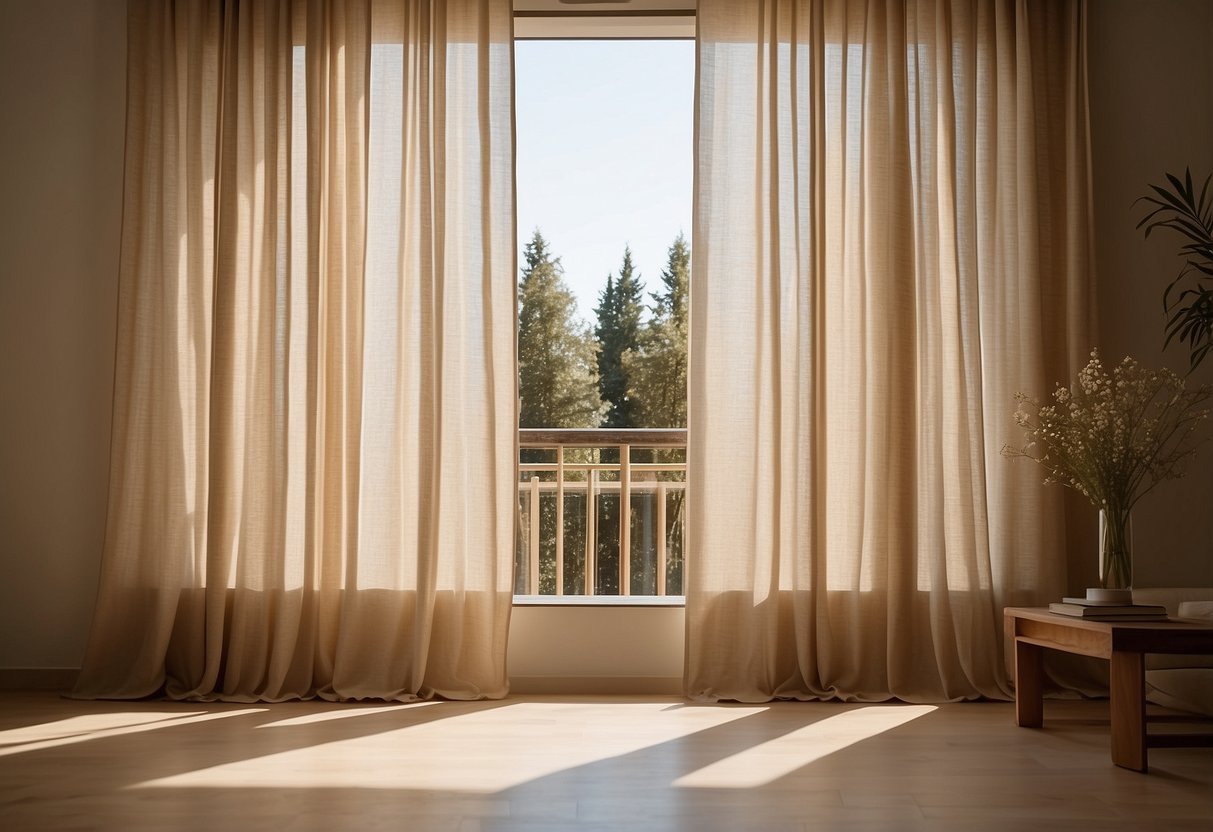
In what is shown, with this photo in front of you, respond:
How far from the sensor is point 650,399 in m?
4.90

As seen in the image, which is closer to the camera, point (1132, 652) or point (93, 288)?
point (1132, 652)

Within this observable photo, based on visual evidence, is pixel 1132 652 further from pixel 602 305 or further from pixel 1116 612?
pixel 602 305

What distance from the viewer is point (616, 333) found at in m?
4.91

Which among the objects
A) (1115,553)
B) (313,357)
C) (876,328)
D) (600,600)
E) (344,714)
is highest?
(876,328)

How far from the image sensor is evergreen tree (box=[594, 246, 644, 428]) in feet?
16.1

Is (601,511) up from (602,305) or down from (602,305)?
down

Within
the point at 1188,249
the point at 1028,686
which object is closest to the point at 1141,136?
the point at 1188,249

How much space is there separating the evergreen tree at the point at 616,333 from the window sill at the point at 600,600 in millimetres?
986

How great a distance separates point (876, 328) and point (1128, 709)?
66.8 inches

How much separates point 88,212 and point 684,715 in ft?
10.2

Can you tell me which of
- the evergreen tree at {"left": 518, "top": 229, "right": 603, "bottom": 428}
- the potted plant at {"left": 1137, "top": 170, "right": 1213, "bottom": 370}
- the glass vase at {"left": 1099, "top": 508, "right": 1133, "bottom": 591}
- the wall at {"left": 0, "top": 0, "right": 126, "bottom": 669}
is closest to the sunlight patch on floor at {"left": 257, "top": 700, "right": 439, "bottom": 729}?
the wall at {"left": 0, "top": 0, "right": 126, "bottom": 669}

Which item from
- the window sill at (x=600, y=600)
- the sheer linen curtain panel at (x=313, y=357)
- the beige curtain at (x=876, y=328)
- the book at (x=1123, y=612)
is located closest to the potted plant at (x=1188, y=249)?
the beige curtain at (x=876, y=328)

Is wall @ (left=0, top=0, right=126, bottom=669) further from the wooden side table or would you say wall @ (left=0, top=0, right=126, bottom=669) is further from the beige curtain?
the wooden side table

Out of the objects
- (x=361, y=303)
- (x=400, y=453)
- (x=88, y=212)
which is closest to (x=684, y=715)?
(x=400, y=453)
